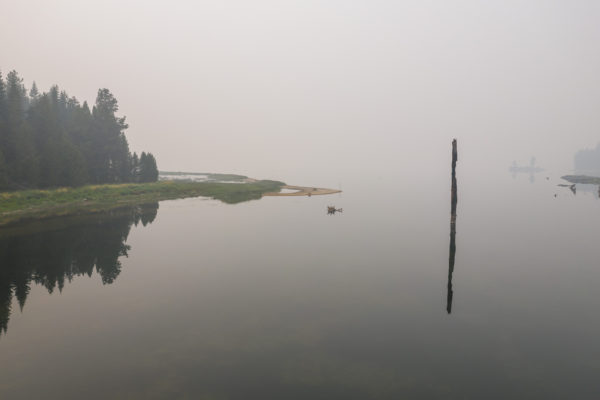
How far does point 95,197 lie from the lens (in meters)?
72.2

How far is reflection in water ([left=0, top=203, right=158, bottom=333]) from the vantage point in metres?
24.5

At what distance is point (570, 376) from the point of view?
14297mm

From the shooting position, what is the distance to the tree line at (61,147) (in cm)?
6750

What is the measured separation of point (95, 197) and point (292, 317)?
69.8 meters

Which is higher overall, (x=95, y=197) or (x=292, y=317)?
(x=95, y=197)

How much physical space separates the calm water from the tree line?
3438 cm

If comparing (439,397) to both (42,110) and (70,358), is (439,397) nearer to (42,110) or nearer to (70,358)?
(70,358)

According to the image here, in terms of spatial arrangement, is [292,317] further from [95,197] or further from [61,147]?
[61,147]

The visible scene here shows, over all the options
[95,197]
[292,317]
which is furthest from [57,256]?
[95,197]

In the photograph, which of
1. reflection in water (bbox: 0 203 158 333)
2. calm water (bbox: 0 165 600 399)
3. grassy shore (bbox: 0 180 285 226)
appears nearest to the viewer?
calm water (bbox: 0 165 600 399)

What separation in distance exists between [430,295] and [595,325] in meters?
9.12

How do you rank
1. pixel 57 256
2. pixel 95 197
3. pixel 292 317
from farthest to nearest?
pixel 95 197 → pixel 57 256 → pixel 292 317

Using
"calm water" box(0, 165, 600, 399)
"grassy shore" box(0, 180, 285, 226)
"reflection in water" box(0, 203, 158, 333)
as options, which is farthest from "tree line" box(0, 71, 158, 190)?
"calm water" box(0, 165, 600, 399)

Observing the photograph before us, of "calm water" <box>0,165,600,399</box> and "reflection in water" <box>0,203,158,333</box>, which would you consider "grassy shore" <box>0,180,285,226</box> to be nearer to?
"reflection in water" <box>0,203,158,333</box>
